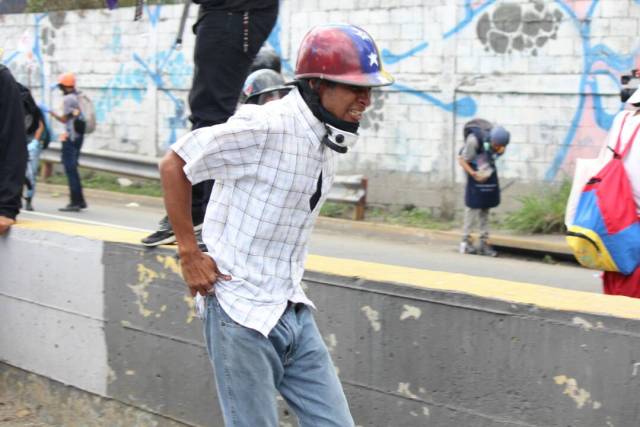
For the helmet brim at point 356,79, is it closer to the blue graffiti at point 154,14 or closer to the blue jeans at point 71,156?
the blue jeans at point 71,156

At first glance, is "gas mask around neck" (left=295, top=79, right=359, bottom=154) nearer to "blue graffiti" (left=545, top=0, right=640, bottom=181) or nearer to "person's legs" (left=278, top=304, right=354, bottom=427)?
"person's legs" (left=278, top=304, right=354, bottom=427)

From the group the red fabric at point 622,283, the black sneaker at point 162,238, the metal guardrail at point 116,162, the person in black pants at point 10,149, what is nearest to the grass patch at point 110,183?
the metal guardrail at point 116,162

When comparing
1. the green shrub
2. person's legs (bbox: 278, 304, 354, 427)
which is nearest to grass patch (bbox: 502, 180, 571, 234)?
the green shrub

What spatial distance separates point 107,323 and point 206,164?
6.60 feet

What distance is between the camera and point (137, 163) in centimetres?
1652

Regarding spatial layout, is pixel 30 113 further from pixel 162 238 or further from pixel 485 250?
pixel 485 250

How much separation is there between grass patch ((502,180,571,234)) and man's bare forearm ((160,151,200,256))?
31.4 ft

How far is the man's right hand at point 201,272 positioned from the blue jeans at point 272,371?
0.05 m

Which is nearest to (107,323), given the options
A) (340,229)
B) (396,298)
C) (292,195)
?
(396,298)

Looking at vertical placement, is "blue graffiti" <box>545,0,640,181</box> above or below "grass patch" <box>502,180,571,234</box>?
above

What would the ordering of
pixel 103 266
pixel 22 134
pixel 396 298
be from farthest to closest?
1. pixel 22 134
2. pixel 103 266
3. pixel 396 298

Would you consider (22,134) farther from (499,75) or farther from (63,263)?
(499,75)

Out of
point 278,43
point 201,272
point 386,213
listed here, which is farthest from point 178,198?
point 278,43

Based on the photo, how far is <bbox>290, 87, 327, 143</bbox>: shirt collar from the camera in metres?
3.12
